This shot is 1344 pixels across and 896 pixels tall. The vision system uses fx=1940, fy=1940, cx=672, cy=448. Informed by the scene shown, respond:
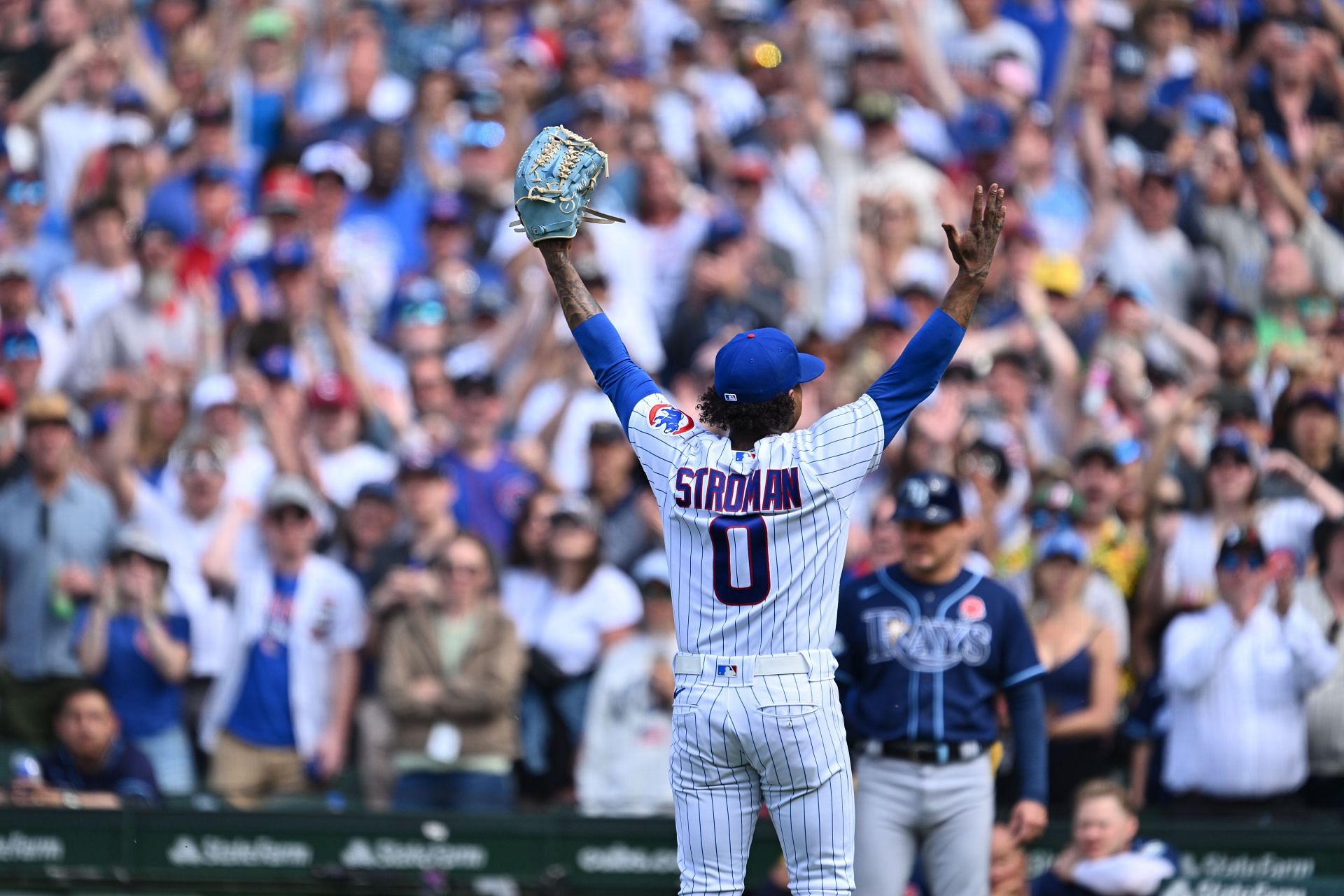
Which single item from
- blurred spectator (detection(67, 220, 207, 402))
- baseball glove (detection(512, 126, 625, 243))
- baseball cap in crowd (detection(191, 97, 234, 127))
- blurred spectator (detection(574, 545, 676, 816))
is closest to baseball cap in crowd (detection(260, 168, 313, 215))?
baseball cap in crowd (detection(191, 97, 234, 127))

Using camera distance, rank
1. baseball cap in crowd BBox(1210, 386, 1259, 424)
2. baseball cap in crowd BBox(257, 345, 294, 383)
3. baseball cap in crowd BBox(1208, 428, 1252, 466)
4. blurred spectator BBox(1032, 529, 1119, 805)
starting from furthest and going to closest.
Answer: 1. baseball cap in crowd BBox(257, 345, 294, 383)
2. baseball cap in crowd BBox(1210, 386, 1259, 424)
3. baseball cap in crowd BBox(1208, 428, 1252, 466)
4. blurred spectator BBox(1032, 529, 1119, 805)

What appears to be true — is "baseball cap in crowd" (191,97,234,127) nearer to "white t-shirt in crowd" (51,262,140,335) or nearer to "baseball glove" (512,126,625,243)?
"white t-shirt in crowd" (51,262,140,335)

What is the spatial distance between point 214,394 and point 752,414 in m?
5.81

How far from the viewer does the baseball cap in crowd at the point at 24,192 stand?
12.1 m

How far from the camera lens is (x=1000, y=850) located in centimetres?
732

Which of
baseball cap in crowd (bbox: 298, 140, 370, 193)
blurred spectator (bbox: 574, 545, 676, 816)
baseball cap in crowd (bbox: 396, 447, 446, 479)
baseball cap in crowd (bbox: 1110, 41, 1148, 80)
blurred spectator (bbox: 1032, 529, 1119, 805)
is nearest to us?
blurred spectator (bbox: 1032, 529, 1119, 805)

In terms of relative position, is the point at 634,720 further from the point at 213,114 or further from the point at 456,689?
the point at 213,114

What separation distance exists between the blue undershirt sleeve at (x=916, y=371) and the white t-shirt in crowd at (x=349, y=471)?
5.43 meters

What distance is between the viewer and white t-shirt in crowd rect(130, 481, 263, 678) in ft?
32.6

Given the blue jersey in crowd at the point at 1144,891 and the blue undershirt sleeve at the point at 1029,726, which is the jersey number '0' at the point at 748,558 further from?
the blue jersey in crowd at the point at 1144,891

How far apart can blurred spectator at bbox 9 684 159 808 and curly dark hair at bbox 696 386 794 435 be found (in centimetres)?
471

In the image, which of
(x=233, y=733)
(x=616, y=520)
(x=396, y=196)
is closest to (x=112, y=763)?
(x=233, y=733)

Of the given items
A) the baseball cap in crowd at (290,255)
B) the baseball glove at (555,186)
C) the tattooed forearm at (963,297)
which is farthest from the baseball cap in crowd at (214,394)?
the tattooed forearm at (963,297)

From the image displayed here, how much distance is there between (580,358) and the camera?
10.8 m
